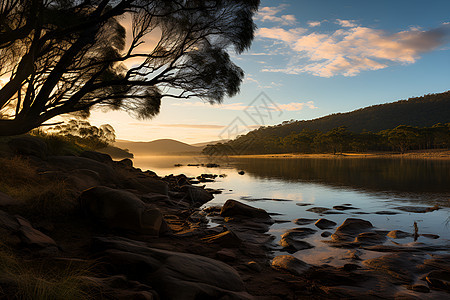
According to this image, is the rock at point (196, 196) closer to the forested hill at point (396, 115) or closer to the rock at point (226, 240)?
the rock at point (226, 240)

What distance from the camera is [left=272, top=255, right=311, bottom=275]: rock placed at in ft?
19.8

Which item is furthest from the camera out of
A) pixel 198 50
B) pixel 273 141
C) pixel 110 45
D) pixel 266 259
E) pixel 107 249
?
pixel 273 141

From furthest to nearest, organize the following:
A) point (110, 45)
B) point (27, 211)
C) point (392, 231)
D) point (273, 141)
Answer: point (273, 141), point (110, 45), point (392, 231), point (27, 211)

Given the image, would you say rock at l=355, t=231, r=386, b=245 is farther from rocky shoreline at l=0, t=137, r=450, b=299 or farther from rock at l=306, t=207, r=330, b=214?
rock at l=306, t=207, r=330, b=214

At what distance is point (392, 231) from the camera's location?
912cm

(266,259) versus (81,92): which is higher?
(81,92)

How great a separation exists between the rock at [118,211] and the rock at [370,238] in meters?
6.05

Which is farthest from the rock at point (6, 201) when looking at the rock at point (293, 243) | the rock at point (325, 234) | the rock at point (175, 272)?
the rock at point (325, 234)

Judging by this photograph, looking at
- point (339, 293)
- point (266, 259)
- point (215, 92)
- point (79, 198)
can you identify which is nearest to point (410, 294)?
point (339, 293)

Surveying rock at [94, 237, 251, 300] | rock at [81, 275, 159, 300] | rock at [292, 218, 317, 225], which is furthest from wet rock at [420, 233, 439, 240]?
rock at [81, 275, 159, 300]

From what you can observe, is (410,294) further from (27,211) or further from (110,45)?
(110,45)

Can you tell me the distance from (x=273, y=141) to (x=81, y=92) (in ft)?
447

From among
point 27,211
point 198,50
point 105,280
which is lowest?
point 105,280

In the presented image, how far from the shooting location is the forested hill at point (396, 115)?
13025 cm
